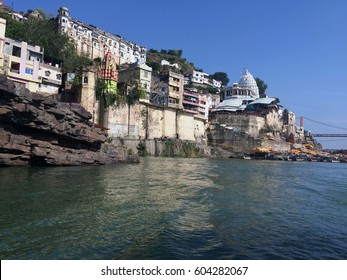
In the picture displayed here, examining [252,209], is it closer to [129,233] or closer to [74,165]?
[129,233]

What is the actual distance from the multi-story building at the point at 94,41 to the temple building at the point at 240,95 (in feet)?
107

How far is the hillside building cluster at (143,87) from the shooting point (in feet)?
157

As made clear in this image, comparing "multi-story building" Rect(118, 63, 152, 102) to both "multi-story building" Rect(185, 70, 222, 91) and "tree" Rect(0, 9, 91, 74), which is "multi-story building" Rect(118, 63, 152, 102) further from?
"multi-story building" Rect(185, 70, 222, 91)

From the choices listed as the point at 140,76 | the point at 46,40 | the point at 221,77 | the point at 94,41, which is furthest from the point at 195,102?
the point at 221,77

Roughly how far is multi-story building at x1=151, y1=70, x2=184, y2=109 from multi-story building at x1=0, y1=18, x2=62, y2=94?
881 inches

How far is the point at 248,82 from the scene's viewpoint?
120 meters

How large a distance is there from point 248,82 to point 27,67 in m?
90.4

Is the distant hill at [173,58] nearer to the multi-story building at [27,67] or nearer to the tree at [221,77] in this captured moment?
the tree at [221,77]

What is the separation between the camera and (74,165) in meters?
31.5

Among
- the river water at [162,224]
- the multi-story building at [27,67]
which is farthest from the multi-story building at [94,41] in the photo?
the river water at [162,224]

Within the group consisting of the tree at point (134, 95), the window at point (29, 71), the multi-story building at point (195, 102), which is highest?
the multi-story building at point (195, 102)

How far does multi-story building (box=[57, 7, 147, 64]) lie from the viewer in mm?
78812
